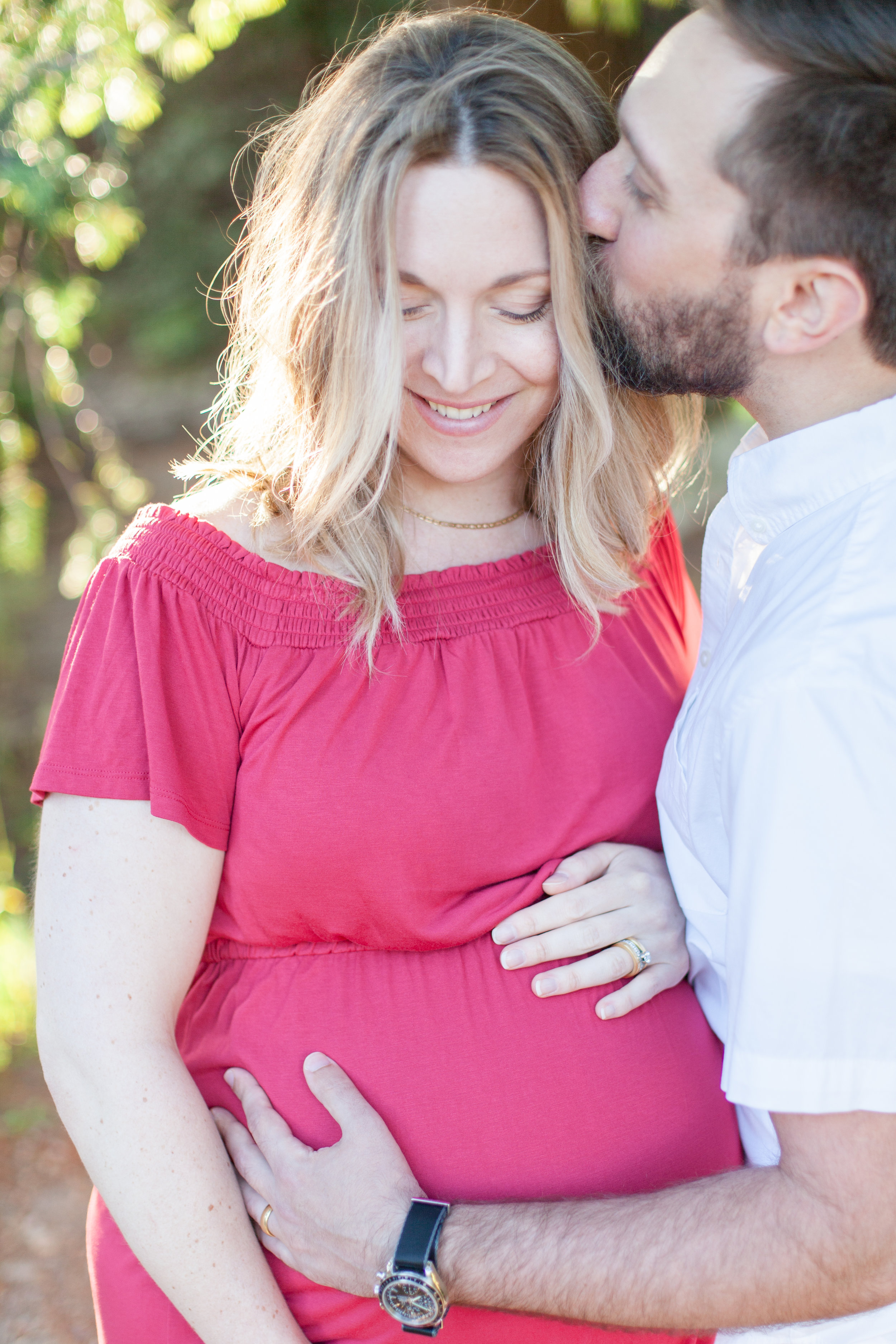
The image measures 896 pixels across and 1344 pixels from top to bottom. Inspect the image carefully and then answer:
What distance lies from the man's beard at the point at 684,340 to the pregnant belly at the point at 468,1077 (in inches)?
34.9

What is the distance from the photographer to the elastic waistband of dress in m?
1.52

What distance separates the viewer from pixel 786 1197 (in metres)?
1.17

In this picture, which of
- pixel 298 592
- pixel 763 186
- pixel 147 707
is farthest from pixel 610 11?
pixel 147 707

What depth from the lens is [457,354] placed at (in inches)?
60.3

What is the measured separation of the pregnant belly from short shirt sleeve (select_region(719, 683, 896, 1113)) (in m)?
0.41

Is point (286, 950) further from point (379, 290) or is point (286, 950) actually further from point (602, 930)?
point (379, 290)

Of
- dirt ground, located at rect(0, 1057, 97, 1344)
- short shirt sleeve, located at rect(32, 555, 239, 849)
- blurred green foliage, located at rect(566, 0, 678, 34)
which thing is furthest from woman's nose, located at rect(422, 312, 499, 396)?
dirt ground, located at rect(0, 1057, 97, 1344)

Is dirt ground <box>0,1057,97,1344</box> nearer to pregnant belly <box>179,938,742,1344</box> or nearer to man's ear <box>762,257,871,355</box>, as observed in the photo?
pregnant belly <box>179,938,742,1344</box>

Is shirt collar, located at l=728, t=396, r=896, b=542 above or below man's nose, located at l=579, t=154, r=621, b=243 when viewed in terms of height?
below

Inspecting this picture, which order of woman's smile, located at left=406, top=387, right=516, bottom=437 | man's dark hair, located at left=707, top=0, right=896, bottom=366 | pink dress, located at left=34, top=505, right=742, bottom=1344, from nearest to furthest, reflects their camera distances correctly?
1. man's dark hair, located at left=707, top=0, right=896, bottom=366
2. pink dress, located at left=34, top=505, right=742, bottom=1344
3. woman's smile, located at left=406, top=387, right=516, bottom=437

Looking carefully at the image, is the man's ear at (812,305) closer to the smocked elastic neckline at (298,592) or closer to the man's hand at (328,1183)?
the smocked elastic neckline at (298,592)

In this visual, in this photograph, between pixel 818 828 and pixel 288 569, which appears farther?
pixel 288 569

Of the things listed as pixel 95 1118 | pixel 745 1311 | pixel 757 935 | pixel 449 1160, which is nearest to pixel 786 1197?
pixel 745 1311

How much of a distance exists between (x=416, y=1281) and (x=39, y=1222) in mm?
2010
